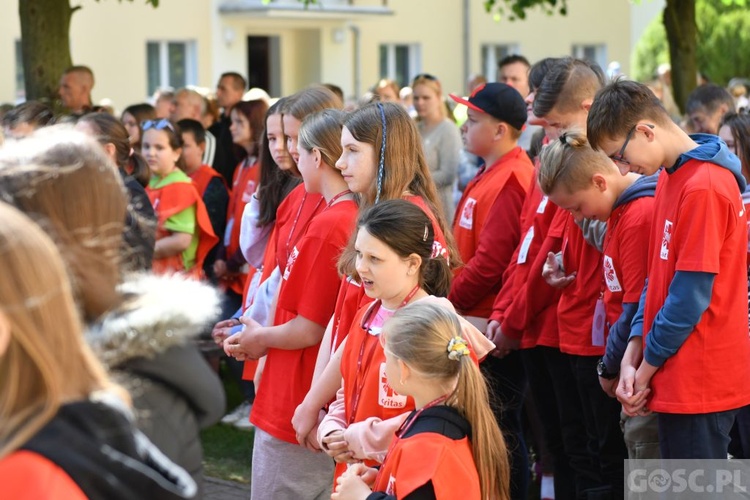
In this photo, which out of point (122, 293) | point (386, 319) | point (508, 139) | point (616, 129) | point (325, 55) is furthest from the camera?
point (325, 55)

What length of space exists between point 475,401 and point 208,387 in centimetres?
135

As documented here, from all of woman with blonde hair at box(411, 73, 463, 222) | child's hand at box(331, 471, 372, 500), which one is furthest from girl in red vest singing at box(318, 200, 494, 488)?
woman with blonde hair at box(411, 73, 463, 222)

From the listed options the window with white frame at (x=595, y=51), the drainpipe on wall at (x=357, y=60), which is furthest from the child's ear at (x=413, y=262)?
the window with white frame at (x=595, y=51)

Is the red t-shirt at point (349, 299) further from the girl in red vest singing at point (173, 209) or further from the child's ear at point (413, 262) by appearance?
the girl in red vest singing at point (173, 209)

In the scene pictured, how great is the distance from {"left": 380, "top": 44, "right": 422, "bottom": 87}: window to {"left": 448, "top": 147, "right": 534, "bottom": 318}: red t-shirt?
22589 millimetres

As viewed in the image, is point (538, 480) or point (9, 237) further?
point (538, 480)

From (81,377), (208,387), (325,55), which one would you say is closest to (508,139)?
(208,387)

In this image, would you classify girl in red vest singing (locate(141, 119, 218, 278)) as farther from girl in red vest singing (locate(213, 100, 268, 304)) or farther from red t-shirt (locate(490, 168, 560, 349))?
red t-shirt (locate(490, 168, 560, 349))

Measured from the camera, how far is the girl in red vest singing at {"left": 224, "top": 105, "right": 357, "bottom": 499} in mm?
4223

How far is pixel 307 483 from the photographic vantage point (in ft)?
14.3

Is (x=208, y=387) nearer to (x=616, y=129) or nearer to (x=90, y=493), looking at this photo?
(x=90, y=493)

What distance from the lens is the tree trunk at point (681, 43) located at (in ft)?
41.3

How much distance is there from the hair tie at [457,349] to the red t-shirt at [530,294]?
5.91 feet

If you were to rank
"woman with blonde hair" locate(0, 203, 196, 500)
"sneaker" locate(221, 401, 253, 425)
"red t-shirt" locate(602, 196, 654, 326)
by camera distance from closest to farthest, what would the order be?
"woman with blonde hair" locate(0, 203, 196, 500)
"red t-shirt" locate(602, 196, 654, 326)
"sneaker" locate(221, 401, 253, 425)
